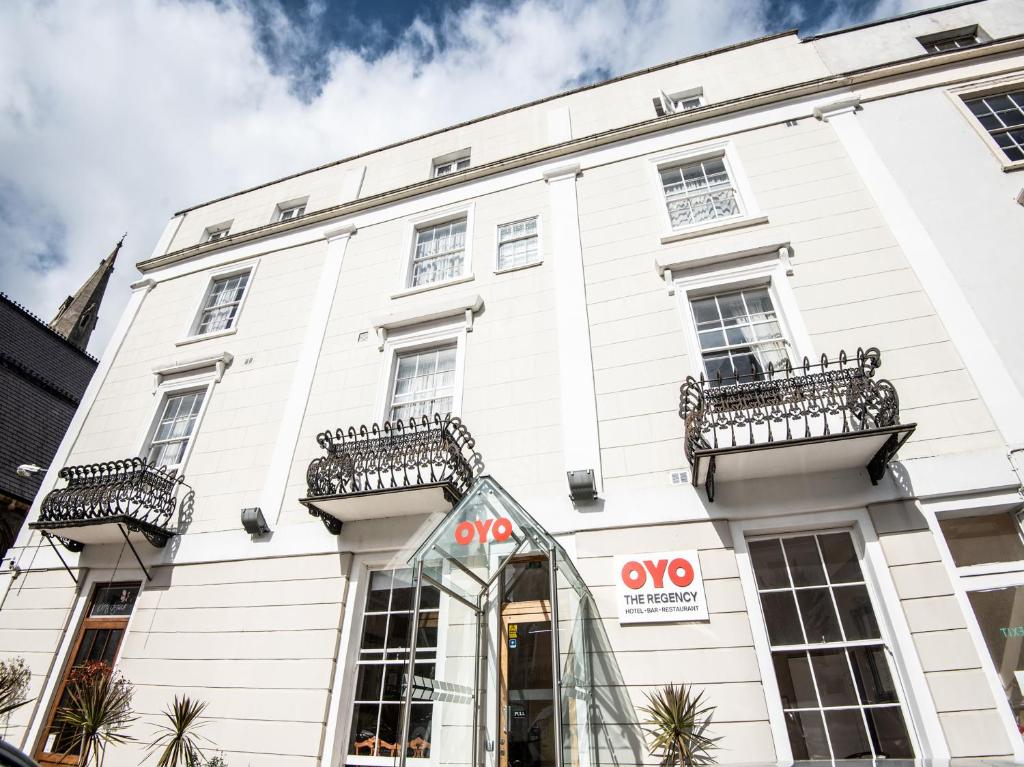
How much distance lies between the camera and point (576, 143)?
34.5ft

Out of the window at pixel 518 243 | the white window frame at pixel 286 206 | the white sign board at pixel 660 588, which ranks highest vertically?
the white window frame at pixel 286 206

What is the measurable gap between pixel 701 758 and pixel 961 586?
316cm

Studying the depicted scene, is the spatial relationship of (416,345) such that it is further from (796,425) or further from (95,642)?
(95,642)

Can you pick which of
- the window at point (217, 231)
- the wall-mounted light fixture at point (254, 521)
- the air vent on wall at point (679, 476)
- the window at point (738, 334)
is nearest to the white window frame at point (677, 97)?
the window at point (738, 334)

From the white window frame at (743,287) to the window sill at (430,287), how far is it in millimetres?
3595

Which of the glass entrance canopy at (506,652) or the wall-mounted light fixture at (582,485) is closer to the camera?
the glass entrance canopy at (506,652)

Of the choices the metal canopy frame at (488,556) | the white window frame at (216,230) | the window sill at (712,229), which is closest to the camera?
the metal canopy frame at (488,556)

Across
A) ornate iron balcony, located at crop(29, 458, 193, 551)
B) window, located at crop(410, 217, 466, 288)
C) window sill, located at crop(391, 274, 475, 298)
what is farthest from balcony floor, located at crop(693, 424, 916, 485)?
ornate iron balcony, located at crop(29, 458, 193, 551)

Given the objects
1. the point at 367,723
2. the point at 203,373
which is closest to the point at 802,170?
the point at 367,723

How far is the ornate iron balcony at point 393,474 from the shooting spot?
6.88m

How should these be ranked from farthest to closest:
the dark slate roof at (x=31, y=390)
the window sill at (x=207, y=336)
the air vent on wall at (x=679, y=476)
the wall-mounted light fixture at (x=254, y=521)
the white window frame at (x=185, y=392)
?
the dark slate roof at (x=31, y=390) → the window sill at (x=207, y=336) → the white window frame at (x=185, y=392) → the wall-mounted light fixture at (x=254, y=521) → the air vent on wall at (x=679, y=476)

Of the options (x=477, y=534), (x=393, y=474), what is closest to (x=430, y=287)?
(x=393, y=474)

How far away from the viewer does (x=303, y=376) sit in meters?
9.35

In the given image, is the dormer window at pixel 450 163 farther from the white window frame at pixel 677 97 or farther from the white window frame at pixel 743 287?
the white window frame at pixel 743 287
